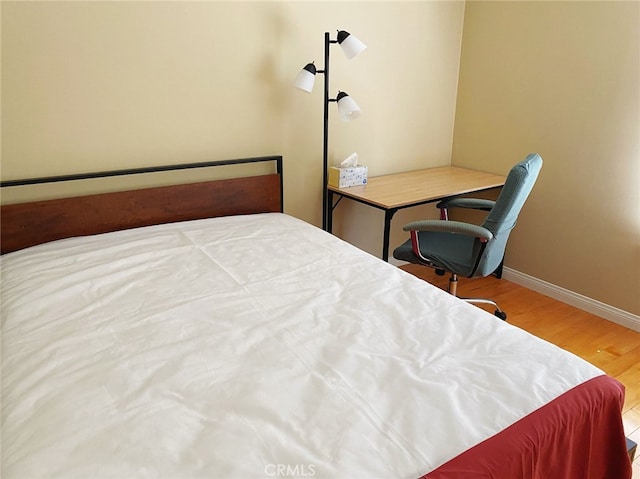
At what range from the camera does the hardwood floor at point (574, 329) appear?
2352 millimetres

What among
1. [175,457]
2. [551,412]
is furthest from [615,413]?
[175,457]

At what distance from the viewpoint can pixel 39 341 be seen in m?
1.43

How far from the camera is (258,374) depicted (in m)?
1.31

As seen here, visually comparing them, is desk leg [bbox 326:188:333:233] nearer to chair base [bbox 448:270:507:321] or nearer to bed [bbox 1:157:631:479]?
chair base [bbox 448:270:507:321]

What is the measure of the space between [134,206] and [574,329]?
2.46m

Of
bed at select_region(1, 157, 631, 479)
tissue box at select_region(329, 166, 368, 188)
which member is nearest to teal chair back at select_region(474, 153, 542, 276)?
bed at select_region(1, 157, 631, 479)

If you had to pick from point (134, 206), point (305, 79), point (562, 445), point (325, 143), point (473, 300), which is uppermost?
point (305, 79)

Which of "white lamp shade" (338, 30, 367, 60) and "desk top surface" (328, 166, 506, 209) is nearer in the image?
"white lamp shade" (338, 30, 367, 60)

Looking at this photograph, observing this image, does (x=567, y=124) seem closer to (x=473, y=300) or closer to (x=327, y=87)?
(x=473, y=300)

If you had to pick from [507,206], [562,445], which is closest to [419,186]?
[507,206]

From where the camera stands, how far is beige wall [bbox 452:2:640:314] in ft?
8.76

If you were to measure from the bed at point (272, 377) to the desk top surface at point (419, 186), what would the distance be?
761 millimetres

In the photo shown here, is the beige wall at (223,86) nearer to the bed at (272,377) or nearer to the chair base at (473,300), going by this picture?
the bed at (272,377)

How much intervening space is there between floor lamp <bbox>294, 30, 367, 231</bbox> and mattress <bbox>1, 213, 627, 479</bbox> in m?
1.03
